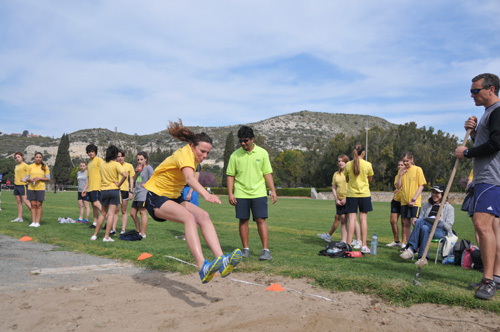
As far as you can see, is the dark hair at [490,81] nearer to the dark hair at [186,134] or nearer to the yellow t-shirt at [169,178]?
the dark hair at [186,134]

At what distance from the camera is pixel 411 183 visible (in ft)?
26.9

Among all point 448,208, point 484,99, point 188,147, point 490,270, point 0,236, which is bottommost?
point 0,236

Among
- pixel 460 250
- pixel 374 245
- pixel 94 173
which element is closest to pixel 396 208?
pixel 374 245

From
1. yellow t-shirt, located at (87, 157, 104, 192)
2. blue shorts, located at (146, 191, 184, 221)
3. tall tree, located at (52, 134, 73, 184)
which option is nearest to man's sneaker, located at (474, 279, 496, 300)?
blue shorts, located at (146, 191, 184, 221)

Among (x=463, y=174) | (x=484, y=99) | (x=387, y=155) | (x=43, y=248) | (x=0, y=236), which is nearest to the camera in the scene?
(x=484, y=99)

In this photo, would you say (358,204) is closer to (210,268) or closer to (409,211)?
(409,211)

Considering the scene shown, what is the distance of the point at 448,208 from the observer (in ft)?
23.1

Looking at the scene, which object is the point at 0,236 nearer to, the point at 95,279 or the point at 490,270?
the point at 95,279

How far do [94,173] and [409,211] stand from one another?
24.9 feet

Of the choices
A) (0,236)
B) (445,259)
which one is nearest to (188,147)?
(445,259)

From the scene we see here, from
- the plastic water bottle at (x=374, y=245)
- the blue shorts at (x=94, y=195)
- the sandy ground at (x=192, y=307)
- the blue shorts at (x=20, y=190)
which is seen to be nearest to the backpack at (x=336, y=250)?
the plastic water bottle at (x=374, y=245)

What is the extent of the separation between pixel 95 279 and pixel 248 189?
2.83 metres

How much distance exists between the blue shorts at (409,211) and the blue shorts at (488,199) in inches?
147

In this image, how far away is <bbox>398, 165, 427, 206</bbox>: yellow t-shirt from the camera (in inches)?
320
